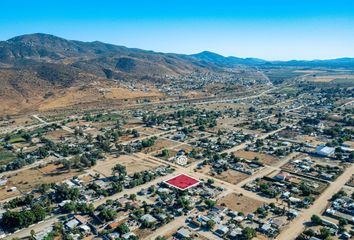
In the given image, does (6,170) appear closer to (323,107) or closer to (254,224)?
(254,224)

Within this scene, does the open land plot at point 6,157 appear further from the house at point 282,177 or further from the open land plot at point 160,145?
the house at point 282,177

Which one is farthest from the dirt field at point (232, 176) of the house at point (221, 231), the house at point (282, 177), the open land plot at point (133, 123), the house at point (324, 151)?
the open land plot at point (133, 123)

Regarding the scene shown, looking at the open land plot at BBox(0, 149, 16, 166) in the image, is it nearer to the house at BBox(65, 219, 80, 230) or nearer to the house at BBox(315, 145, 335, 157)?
the house at BBox(65, 219, 80, 230)

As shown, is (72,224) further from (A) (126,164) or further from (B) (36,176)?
(A) (126,164)

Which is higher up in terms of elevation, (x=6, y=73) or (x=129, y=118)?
(x=6, y=73)

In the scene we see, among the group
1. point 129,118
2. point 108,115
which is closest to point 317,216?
point 129,118
